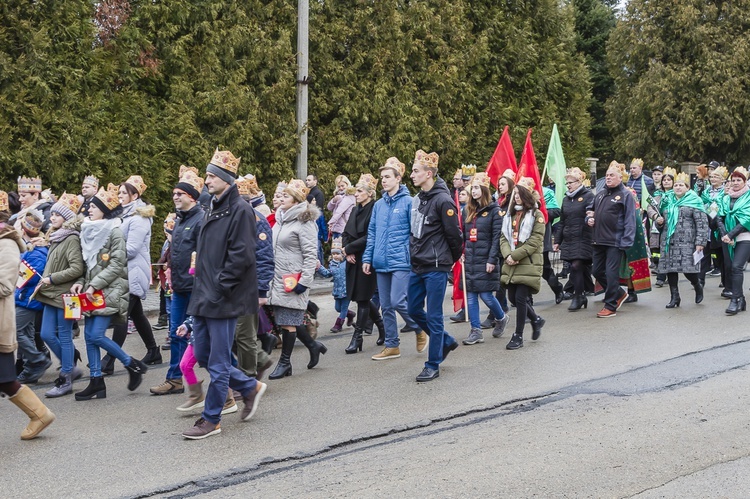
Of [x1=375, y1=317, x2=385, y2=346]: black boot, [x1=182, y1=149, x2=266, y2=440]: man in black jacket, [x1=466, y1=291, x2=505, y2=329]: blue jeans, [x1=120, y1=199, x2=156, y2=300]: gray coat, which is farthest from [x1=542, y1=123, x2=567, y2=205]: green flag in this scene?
[x1=182, y1=149, x2=266, y2=440]: man in black jacket

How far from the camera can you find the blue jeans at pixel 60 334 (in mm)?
8523

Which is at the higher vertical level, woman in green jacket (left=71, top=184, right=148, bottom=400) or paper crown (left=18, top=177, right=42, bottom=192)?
paper crown (left=18, top=177, right=42, bottom=192)

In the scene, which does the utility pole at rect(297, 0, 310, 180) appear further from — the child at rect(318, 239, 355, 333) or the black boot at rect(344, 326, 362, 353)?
the black boot at rect(344, 326, 362, 353)

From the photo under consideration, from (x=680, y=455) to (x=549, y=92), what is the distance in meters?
19.1

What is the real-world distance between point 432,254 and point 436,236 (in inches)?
8.2

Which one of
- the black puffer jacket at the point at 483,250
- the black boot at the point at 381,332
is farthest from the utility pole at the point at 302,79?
the black puffer jacket at the point at 483,250

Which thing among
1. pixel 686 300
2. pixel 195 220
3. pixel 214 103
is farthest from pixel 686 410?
pixel 214 103

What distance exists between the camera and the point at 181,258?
8.30 meters

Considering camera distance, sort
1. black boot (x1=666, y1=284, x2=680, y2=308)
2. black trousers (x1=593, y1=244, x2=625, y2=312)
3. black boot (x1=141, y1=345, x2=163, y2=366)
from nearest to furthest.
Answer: black boot (x1=141, y1=345, x2=163, y2=366) < black trousers (x1=593, y1=244, x2=625, y2=312) < black boot (x1=666, y1=284, x2=680, y2=308)

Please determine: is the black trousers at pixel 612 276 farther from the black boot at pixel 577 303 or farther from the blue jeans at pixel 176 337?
the blue jeans at pixel 176 337

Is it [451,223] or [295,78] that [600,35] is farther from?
[451,223]

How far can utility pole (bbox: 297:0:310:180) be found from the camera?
1795 cm

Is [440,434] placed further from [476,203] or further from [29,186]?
[29,186]

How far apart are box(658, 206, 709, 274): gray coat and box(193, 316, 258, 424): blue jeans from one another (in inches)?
312
